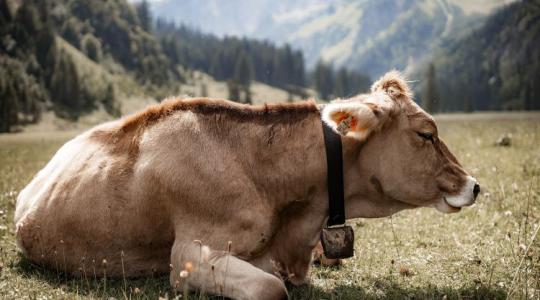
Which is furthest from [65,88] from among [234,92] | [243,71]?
[243,71]

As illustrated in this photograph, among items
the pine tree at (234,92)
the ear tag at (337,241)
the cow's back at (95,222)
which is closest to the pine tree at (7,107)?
the pine tree at (234,92)

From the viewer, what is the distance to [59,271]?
21.1 feet

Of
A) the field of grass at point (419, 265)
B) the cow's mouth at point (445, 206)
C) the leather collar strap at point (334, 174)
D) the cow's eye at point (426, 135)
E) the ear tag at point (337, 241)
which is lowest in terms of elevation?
the field of grass at point (419, 265)

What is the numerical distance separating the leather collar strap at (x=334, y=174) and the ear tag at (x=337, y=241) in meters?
0.15

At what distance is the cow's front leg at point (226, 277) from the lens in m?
4.97

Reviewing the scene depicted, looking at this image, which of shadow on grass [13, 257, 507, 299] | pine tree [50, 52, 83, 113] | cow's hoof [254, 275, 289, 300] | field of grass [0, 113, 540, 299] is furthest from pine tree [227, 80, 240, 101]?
cow's hoof [254, 275, 289, 300]

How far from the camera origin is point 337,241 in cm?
588

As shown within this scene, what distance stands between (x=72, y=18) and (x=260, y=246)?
653 ft

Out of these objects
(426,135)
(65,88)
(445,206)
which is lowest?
(445,206)

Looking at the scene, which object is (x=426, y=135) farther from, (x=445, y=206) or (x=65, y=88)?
(x=65, y=88)

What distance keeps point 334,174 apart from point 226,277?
5.67ft

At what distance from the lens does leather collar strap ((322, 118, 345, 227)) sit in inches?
229

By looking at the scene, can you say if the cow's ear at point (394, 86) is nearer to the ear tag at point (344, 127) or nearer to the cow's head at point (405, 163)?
the cow's head at point (405, 163)

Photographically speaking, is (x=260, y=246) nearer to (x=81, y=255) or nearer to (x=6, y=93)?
(x=81, y=255)
